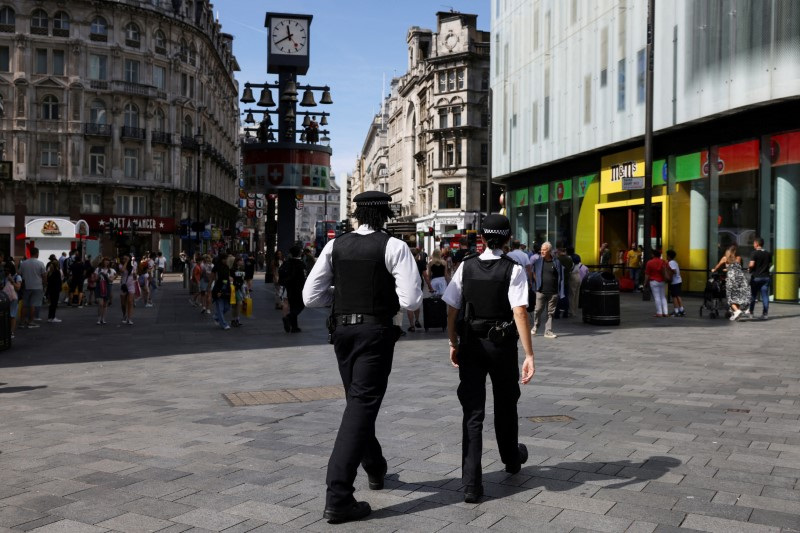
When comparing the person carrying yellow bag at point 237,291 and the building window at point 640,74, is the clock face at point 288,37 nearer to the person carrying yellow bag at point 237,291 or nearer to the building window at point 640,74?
the person carrying yellow bag at point 237,291

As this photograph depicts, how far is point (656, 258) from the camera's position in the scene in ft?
61.0

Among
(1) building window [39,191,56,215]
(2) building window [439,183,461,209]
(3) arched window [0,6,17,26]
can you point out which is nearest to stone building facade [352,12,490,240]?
(2) building window [439,183,461,209]

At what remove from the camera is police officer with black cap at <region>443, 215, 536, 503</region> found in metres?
4.82

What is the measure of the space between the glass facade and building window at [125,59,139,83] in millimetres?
32750

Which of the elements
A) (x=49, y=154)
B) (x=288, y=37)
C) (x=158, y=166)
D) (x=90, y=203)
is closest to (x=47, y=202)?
(x=90, y=203)

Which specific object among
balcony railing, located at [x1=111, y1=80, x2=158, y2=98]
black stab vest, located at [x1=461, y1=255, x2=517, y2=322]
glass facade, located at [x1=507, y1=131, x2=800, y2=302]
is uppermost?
balcony railing, located at [x1=111, y1=80, x2=158, y2=98]

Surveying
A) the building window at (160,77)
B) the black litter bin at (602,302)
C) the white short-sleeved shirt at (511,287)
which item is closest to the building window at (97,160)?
the building window at (160,77)

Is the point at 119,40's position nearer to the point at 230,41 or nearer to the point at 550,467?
the point at 230,41

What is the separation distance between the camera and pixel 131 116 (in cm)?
5284

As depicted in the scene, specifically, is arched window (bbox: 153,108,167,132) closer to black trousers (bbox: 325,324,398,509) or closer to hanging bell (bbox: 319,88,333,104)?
hanging bell (bbox: 319,88,333,104)

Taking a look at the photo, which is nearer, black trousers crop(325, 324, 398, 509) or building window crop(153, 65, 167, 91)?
black trousers crop(325, 324, 398, 509)

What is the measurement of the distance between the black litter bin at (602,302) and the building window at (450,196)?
48.4 metres

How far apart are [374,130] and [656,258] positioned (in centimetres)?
10548

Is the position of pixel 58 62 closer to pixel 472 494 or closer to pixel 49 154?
pixel 49 154
